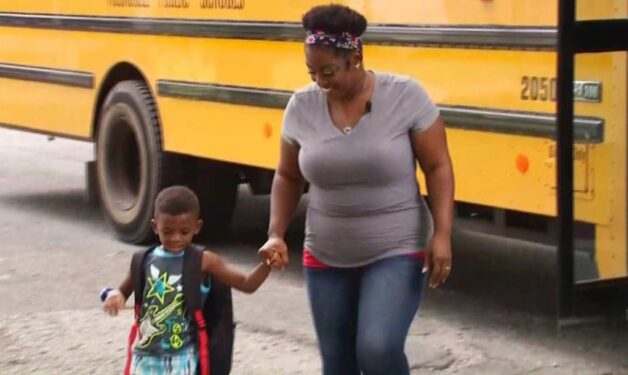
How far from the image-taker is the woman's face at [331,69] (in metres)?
4.33

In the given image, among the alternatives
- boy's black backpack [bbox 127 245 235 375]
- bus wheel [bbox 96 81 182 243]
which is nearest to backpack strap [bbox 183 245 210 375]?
boy's black backpack [bbox 127 245 235 375]

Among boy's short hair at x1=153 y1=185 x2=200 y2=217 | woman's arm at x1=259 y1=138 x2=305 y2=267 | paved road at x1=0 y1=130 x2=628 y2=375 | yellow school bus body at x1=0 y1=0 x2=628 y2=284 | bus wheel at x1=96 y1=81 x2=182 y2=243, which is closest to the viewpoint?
boy's short hair at x1=153 y1=185 x2=200 y2=217

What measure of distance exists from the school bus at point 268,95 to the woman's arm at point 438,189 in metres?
1.49

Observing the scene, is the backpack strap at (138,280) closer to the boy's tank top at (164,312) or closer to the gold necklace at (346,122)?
the boy's tank top at (164,312)

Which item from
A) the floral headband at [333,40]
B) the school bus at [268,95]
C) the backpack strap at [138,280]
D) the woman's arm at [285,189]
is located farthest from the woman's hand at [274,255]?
the school bus at [268,95]

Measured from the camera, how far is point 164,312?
433 cm

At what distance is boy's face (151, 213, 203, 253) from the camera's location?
4316 millimetres

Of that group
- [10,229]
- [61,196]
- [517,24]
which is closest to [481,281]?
[517,24]

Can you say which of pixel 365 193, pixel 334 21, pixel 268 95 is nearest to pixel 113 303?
pixel 365 193

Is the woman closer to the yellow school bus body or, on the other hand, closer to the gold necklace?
the gold necklace

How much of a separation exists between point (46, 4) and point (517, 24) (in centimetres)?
475

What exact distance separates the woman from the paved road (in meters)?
1.79

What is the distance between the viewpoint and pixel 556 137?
5762 mm

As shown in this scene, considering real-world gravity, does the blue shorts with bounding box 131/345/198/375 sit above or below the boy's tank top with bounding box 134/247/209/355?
below
